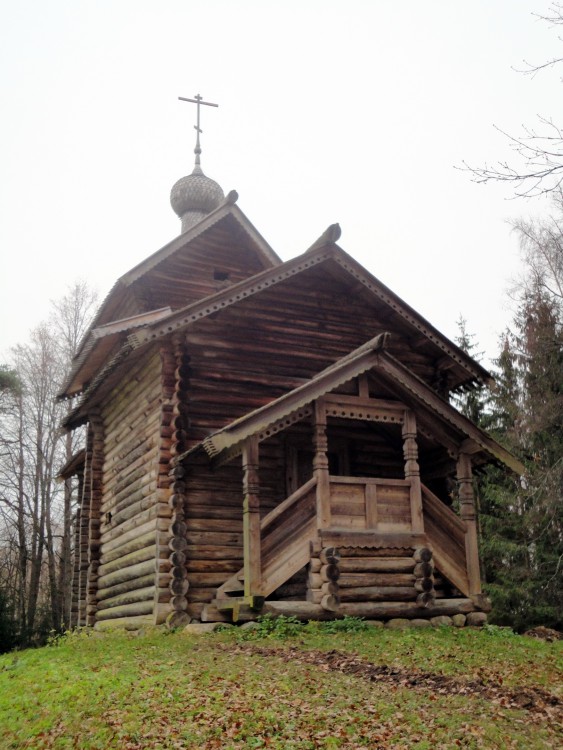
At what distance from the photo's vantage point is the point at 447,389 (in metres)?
18.0

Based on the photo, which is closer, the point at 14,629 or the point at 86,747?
the point at 86,747

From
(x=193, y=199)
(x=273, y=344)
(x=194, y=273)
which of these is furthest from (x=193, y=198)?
(x=273, y=344)

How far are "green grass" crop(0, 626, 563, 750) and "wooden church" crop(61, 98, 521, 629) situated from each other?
1824mm

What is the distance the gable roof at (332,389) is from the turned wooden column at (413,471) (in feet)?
1.41

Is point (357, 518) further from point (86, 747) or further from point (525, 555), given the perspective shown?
point (525, 555)

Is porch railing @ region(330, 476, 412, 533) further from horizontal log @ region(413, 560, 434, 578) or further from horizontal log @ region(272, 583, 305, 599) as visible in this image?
horizontal log @ region(272, 583, 305, 599)

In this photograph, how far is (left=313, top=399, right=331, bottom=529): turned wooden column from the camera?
12.9 meters

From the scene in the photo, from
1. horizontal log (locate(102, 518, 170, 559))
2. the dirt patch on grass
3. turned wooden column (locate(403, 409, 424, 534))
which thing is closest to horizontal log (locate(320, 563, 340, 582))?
turned wooden column (locate(403, 409, 424, 534))

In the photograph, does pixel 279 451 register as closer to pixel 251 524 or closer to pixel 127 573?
pixel 251 524

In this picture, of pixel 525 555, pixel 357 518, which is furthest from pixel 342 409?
pixel 525 555

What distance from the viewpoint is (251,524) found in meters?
12.4

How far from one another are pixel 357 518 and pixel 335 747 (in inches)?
263

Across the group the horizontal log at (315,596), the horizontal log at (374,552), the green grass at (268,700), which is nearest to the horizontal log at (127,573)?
the green grass at (268,700)

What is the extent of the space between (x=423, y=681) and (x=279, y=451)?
689 cm
